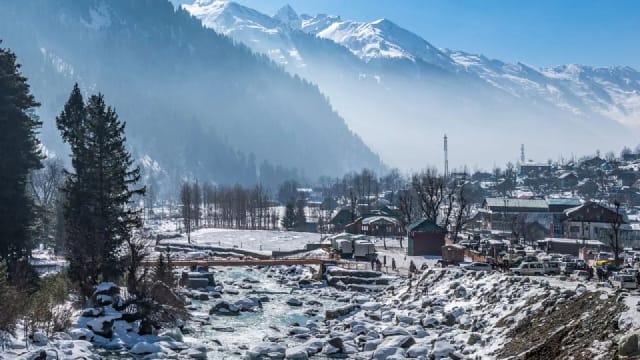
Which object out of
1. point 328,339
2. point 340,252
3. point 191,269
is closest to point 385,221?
point 340,252

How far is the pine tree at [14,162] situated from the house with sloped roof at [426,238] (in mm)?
37085

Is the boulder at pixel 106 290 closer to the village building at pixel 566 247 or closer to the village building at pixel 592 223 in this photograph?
the village building at pixel 566 247

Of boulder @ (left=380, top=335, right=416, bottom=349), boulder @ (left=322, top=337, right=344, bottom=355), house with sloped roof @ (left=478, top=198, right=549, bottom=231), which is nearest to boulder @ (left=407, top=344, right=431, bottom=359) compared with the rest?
boulder @ (left=380, top=335, right=416, bottom=349)

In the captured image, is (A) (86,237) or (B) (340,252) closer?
(A) (86,237)

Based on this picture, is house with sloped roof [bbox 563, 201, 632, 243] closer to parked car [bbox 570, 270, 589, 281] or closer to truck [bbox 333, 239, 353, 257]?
truck [bbox 333, 239, 353, 257]

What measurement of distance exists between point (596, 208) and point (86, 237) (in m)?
75.0

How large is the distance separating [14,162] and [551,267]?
37.5m

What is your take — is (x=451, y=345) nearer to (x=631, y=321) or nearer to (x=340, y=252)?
(x=631, y=321)

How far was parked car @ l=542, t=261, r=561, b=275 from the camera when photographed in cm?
4228

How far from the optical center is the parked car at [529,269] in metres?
41.8

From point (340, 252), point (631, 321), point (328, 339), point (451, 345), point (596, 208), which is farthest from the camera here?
point (596, 208)

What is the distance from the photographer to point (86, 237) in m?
42.8

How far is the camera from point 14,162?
4344cm

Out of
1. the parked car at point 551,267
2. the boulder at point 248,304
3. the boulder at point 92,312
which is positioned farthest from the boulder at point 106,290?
the parked car at point 551,267
